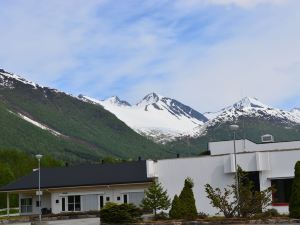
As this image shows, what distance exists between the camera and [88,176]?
6181cm

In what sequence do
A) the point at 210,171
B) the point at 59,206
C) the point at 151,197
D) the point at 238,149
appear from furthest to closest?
the point at 59,206 → the point at 238,149 → the point at 210,171 → the point at 151,197

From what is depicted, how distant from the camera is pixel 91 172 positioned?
6294 cm

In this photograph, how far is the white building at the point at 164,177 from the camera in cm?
4419

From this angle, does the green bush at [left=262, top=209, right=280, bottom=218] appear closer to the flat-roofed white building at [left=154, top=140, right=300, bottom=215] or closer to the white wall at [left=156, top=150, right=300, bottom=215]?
the flat-roofed white building at [left=154, top=140, right=300, bottom=215]

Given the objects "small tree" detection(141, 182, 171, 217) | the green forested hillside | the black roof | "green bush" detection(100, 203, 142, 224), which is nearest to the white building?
the black roof

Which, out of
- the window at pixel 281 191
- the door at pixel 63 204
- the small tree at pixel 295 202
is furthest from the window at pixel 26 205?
the small tree at pixel 295 202

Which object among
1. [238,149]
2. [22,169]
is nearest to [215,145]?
[238,149]

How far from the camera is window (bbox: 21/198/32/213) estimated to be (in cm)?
6475

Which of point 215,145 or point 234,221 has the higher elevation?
point 215,145

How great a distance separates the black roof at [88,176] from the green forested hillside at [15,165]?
26908 mm

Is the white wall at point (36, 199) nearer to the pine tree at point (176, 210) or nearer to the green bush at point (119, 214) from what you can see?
the green bush at point (119, 214)

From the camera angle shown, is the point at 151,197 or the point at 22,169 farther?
the point at 22,169

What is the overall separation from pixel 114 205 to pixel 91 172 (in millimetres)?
26080

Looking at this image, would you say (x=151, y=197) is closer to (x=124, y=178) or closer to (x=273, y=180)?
(x=273, y=180)
